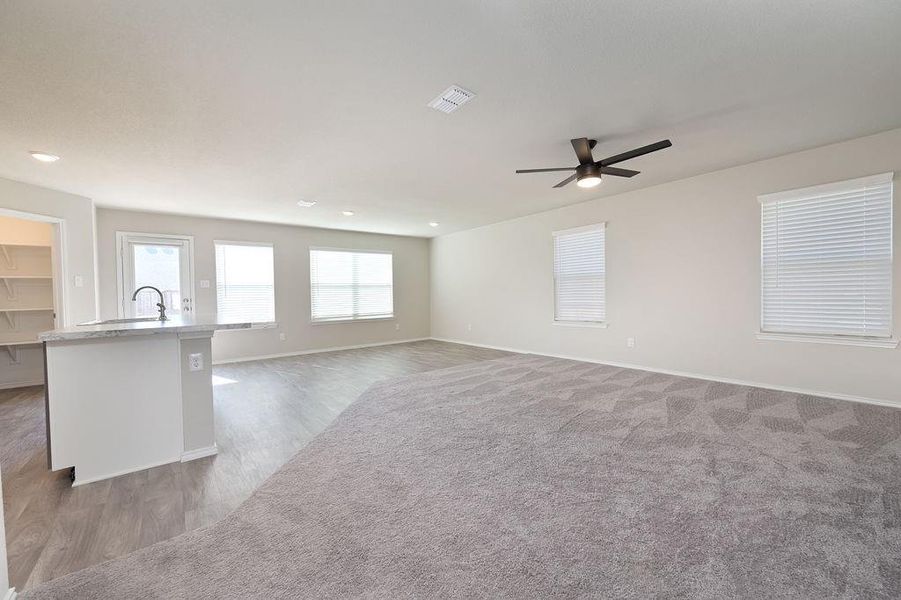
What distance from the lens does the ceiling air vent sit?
2.54 meters

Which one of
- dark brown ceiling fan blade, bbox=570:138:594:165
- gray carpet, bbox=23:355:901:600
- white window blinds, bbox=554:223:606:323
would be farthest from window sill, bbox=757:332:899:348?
dark brown ceiling fan blade, bbox=570:138:594:165

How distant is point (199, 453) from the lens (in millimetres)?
2713

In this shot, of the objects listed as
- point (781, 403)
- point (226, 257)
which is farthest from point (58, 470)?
point (781, 403)

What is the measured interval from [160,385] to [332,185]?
2.94 metres

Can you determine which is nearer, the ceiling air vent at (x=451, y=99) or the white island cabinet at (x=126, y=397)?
the white island cabinet at (x=126, y=397)

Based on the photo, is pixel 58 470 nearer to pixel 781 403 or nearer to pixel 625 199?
pixel 781 403

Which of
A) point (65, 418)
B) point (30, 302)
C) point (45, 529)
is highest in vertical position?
point (30, 302)

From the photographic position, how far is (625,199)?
5.37m

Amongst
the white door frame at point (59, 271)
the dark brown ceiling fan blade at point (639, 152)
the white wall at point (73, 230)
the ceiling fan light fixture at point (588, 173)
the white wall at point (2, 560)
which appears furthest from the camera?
the white door frame at point (59, 271)

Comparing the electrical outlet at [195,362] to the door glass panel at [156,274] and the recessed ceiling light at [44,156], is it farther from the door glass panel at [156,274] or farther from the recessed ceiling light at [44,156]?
the door glass panel at [156,274]

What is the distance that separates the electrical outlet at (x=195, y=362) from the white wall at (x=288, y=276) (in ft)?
13.6

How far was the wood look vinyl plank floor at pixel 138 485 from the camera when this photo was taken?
1744 millimetres

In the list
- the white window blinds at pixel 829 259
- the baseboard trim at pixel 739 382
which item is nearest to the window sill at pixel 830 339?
the white window blinds at pixel 829 259

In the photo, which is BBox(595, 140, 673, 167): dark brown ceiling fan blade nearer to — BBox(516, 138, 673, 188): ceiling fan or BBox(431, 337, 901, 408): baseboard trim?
BBox(516, 138, 673, 188): ceiling fan
